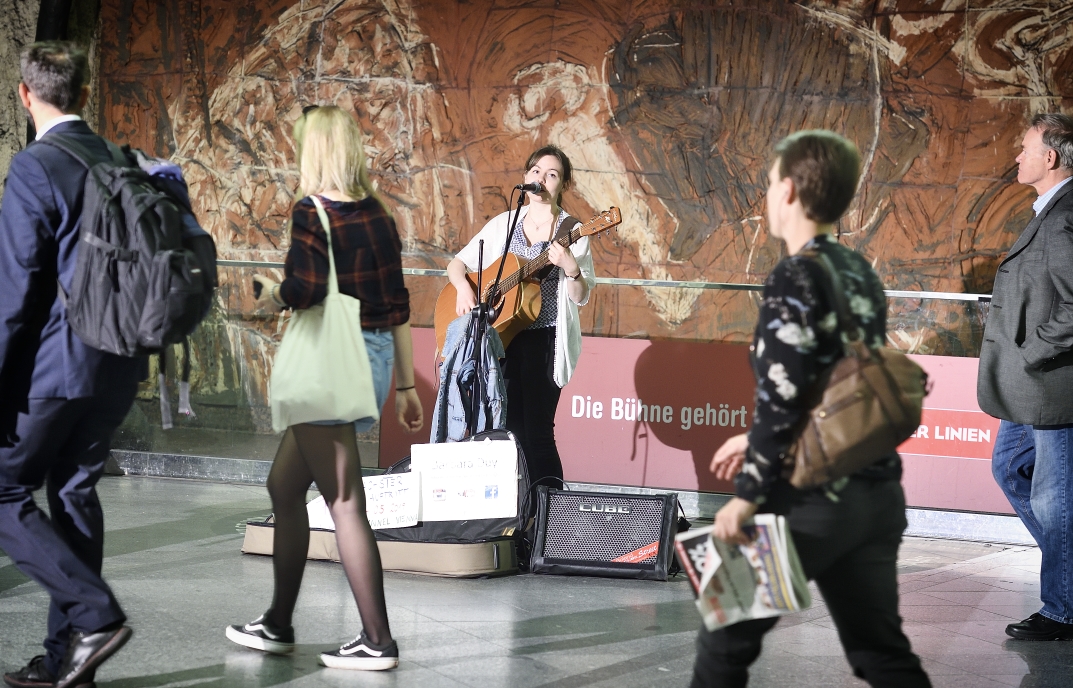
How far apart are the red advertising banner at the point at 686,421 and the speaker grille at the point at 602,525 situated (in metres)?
1.36

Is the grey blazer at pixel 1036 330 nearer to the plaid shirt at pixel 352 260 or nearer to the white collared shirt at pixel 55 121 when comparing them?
the plaid shirt at pixel 352 260

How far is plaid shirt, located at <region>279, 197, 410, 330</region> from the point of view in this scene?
3.42m

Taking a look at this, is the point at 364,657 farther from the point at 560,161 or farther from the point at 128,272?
the point at 560,161

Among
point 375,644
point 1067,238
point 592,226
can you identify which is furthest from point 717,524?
point 592,226

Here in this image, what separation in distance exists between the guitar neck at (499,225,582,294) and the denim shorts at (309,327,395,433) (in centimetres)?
189

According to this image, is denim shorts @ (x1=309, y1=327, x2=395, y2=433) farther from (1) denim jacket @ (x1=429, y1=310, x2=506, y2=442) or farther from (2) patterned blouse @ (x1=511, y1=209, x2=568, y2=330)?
(2) patterned blouse @ (x1=511, y1=209, x2=568, y2=330)

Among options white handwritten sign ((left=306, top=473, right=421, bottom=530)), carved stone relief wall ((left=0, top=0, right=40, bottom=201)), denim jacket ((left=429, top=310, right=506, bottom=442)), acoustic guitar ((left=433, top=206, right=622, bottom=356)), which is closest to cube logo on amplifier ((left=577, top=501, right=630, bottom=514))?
denim jacket ((left=429, top=310, right=506, bottom=442))

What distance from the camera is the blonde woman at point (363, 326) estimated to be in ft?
11.3

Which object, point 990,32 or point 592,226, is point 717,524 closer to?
point 592,226

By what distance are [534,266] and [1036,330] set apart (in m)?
2.24

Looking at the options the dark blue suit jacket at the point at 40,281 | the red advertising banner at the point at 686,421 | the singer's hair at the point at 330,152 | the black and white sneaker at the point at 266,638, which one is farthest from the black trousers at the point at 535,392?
the dark blue suit jacket at the point at 40,281

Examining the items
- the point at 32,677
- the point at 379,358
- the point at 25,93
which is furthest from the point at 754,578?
the point at 25,93

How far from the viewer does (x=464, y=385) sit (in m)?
5.34

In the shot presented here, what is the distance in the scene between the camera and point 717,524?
7.92 ft
